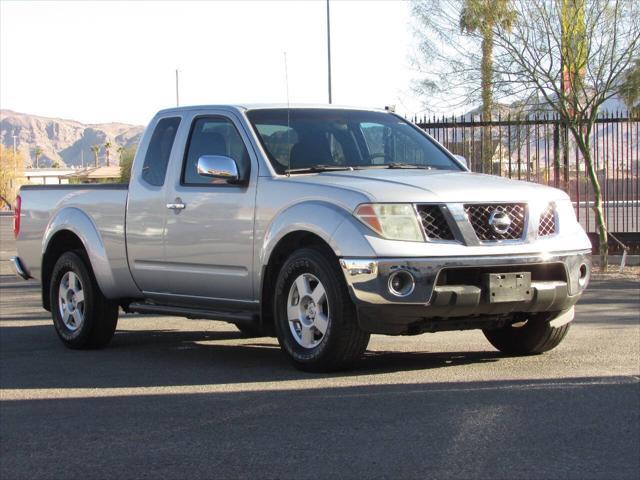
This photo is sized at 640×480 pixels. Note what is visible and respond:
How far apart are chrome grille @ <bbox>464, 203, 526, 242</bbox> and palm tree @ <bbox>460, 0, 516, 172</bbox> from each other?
12.2 meters

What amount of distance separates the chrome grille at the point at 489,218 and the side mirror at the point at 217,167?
1.86 meters

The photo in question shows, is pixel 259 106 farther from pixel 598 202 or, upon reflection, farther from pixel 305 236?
pixel 598 202

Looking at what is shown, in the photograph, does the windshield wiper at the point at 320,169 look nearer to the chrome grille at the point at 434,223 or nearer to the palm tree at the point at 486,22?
the chrome grille at the point at 434,223

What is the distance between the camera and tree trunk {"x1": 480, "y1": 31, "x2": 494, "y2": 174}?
1986 cm

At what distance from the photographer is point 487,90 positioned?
67.1ft

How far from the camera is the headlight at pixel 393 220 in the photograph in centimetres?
764

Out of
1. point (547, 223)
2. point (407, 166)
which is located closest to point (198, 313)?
point (407, 166)

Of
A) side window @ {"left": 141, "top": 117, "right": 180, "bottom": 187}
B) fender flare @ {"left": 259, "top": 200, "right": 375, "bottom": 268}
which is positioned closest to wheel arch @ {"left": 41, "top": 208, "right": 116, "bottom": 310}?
side window @ {"left": 141, "top": 117, "right": 180, "bottom": 187}

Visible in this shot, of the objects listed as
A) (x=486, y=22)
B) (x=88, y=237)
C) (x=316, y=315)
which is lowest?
(x=316, y=315)

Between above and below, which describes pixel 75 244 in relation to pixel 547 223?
below

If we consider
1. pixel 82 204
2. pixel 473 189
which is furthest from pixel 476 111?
pixel 473 189

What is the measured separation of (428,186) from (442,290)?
808 mm

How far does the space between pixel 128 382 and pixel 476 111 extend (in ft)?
46.2

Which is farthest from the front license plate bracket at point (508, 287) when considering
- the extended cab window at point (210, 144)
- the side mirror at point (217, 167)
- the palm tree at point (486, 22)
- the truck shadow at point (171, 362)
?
the palm tree at point (486, 22)
